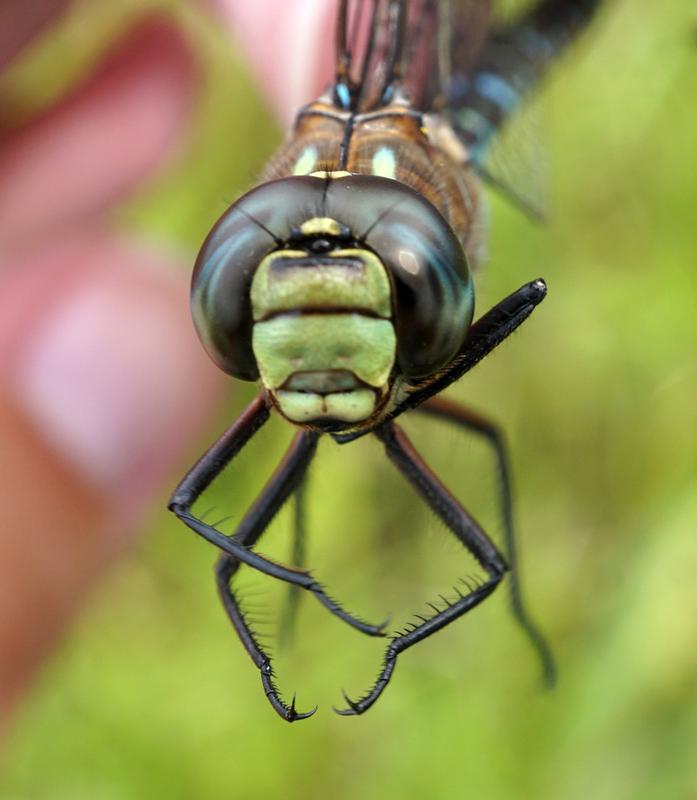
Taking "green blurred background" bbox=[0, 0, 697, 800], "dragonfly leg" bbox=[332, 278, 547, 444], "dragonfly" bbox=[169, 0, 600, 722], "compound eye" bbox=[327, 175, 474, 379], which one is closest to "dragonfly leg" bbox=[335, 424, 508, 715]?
"dragonfly" bbox=[169, 0, 600, 722]

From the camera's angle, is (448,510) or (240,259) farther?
(448,510)

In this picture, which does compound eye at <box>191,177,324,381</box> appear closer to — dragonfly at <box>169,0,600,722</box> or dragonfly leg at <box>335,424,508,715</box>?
dragonfly at <box>169,0,600,722</box>

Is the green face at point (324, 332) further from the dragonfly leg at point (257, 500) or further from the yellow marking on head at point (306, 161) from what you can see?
the yellow marking on head at point (306, 161)

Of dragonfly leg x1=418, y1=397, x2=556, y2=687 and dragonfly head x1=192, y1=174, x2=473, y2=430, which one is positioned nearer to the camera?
dragonfly head x1=192, y1=174, x2=473, y2=430

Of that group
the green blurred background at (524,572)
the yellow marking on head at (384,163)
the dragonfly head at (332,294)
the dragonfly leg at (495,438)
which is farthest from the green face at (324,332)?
the green blurred background at (524,572)

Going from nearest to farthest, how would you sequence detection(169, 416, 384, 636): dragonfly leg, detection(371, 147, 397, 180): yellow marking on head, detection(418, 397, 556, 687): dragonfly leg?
detection(169, 416, 384, 636): dragonfly leg, detection(371, 147, 397, 180): yellow marking on head, detection(418, 397, 556, 687): dragonfly leg

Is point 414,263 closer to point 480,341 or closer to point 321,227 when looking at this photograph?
point 321,227

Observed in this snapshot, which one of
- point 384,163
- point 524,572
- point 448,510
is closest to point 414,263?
point 384,163
